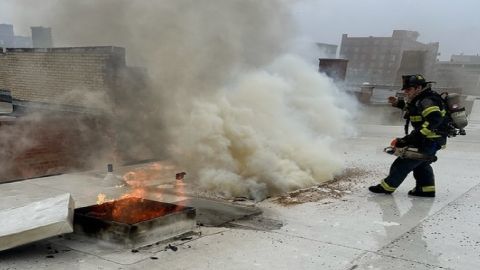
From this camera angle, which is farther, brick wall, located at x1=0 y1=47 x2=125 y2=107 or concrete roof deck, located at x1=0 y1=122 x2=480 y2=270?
brick wall, located at x1=0 y1=47 x2=125 y2=107

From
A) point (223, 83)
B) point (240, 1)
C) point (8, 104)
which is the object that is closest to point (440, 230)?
point (223, 83)

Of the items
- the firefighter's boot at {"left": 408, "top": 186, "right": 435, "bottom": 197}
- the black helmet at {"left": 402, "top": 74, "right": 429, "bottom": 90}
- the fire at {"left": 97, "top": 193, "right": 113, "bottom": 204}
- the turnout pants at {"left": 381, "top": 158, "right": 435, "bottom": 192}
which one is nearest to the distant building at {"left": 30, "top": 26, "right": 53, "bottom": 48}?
the fire at {"left": 97, "top": 193, "right": 113, "bottom": 204}

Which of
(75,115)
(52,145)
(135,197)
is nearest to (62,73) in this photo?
(75,115)

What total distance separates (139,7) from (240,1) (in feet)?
4.98

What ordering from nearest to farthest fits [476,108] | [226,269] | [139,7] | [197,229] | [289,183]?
[226,269] < [197,229] < [289,183] < [139,7] < [476,108]

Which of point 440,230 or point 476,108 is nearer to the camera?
point 440,230

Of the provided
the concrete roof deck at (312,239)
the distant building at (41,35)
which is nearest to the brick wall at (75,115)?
the concrete roof deck at (312,239)

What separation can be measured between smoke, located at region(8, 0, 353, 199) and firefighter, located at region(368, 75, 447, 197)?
1.32m

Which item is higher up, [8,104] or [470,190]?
[8,104]

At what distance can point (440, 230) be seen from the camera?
3.98 meters

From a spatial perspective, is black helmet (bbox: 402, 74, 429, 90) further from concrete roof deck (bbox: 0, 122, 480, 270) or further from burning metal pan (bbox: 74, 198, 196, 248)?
burning metal pan (bbox: 74, 198, 196, 248)

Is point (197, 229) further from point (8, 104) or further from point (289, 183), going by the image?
point (8, 104)

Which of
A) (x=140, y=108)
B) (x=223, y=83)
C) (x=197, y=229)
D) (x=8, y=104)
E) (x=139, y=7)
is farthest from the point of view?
(x=8, y=104)

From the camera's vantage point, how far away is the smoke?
5.66 metres
